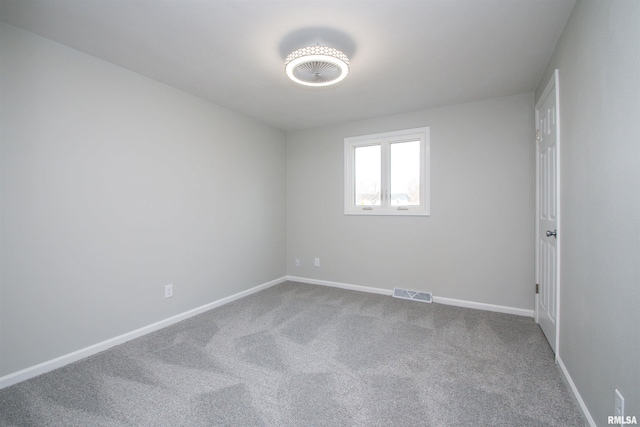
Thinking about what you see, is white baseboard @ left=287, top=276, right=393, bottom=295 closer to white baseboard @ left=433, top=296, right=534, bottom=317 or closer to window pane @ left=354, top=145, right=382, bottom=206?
white baseboard @ left=433, top=296, right=534, bottom=317

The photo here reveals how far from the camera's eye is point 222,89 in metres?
2.90

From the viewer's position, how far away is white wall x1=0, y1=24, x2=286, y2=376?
1.89m

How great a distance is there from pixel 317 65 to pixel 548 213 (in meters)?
2.29

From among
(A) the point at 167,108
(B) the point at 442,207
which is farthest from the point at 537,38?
(A) the point at 167,108

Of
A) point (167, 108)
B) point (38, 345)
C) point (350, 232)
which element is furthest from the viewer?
point (350, 232)

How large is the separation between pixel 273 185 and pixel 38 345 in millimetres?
2920

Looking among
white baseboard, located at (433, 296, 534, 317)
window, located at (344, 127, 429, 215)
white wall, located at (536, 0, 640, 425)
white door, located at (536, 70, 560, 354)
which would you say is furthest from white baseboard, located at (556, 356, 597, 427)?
window, located at (344, 127, 429, 215)

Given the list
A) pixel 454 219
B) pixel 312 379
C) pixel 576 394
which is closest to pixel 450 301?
pixel 454 219

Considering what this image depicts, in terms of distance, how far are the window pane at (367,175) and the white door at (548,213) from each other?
173 cm

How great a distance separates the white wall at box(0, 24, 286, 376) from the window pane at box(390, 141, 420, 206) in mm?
2062

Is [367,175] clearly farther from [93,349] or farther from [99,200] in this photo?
[93,349]

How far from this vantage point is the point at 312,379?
6.27ft

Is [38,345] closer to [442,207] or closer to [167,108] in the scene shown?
[167,108]

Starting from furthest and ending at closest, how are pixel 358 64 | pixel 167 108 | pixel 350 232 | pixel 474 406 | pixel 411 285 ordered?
pixel 350 232
pixel 411 285
pixel 167 108
pixel 358 64
pixel 474 406
